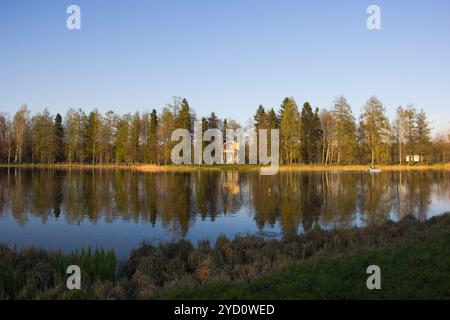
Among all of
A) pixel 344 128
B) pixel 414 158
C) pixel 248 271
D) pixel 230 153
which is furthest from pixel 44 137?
pixel 414 158

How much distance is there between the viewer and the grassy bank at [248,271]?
668cm

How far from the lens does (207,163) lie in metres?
76.2

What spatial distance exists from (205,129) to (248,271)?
239 ft

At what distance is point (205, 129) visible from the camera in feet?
266

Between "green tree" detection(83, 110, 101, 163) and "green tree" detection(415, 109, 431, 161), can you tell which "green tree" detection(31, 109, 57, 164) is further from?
"green tree" detection(415, 109, 431, 161)

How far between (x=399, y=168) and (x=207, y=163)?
37848mm

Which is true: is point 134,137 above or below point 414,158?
above

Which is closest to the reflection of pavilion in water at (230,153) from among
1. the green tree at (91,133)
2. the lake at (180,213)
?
the green tree at (91,133)

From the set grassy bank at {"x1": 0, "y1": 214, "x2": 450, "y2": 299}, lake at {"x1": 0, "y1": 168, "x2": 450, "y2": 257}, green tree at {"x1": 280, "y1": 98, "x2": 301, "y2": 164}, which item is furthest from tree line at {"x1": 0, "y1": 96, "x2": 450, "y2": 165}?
grassy bank at {"x1": 0, "y1": 214, "x2": 450, "y2": 299}

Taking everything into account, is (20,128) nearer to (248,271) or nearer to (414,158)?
(248,271)

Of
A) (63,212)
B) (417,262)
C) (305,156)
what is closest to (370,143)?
→ (305,156)

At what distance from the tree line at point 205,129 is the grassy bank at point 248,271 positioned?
59.9 meters

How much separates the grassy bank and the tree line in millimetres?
59895
